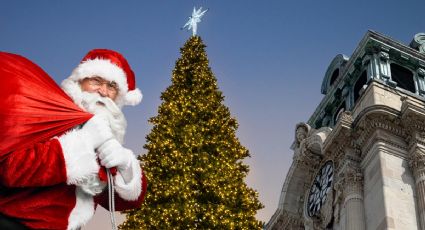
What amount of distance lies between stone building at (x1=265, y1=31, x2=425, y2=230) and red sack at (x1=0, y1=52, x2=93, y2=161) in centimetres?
1568

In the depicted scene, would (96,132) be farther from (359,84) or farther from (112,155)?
(359,84)

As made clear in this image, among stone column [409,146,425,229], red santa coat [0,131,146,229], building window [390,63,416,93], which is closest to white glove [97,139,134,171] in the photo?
red santa coat [0,131,146,229]

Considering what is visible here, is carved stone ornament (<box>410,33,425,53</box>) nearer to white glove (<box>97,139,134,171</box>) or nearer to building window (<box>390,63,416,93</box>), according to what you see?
building window (<box>390,63,416,93</box>)

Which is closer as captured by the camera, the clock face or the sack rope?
the sack rope

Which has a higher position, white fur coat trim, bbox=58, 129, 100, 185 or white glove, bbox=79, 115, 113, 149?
white glove, bbox=79, 115, 113, 149

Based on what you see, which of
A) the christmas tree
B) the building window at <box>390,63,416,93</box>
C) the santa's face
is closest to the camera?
the santa's face

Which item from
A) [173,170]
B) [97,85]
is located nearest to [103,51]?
[97,85]

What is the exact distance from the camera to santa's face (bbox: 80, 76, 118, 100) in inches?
230

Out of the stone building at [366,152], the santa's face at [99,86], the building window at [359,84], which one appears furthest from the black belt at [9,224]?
the building window at [359,84]

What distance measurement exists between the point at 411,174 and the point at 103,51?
17.4 m

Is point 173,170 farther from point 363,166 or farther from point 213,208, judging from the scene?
point 363,166

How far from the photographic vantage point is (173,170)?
1316 centimetres

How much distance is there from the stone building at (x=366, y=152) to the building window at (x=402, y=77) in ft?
0.15

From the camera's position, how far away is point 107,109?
5699mm
